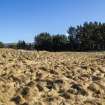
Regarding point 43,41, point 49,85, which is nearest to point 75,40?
point 43,41

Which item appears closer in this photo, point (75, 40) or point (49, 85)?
point (49, 85)

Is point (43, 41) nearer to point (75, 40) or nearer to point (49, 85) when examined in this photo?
point (75, 40)

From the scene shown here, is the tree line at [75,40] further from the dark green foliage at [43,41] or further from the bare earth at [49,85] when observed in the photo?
the bare earth at [49,85]

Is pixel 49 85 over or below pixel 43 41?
below

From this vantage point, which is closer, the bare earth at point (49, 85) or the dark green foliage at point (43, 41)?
the bare earth at point (49, 85)

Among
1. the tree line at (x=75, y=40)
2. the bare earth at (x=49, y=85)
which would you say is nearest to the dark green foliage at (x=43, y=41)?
the tree line at (x=75, y=40)

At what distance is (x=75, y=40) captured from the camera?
101938 millimetres

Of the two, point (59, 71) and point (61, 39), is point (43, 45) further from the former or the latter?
point (59, 71)

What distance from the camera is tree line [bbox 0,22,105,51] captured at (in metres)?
95.8

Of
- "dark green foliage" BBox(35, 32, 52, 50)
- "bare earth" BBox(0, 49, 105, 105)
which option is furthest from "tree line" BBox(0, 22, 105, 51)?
"bare earth" BBox(0, 49, 105, 105)

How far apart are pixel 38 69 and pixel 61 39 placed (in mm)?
84668

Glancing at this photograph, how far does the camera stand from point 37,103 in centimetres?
951

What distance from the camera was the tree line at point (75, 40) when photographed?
95.8 meters

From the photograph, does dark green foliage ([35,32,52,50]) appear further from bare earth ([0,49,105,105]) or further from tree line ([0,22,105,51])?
bare earth ([0,49,105,105])
